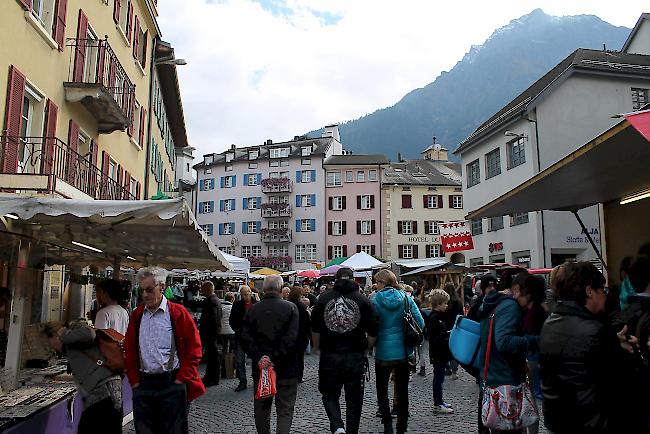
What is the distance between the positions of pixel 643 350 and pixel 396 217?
188 ft

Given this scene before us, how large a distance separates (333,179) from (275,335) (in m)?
57.4

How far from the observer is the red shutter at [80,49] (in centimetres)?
1451

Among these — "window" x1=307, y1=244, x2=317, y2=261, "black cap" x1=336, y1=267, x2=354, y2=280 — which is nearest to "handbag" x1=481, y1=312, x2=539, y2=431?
"black cap" x1=336, y1=267, x2=354, y2=280

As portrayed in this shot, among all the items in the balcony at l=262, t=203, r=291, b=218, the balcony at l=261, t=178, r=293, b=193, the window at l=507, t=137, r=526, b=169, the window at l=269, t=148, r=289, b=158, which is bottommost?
the window at l=507, t=137, r=526, b=169

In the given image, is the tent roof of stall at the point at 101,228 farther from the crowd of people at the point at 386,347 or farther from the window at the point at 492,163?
the window at the point at 492,163

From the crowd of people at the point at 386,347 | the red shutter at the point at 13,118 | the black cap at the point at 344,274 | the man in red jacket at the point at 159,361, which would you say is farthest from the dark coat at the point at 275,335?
the red shutter at the point at 13,118

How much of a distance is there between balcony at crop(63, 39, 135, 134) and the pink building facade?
44.0 m

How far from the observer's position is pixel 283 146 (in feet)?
225

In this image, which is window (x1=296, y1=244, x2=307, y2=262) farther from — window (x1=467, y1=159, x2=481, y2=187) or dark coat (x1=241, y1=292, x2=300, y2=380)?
dark coat (x1=241, y1=292, x2=300, y2=380)

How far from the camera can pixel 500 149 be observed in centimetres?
2877

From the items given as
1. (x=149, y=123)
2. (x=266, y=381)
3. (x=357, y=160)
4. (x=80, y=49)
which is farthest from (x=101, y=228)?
(x=357, y=160)

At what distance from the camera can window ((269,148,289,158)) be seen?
67500 mm

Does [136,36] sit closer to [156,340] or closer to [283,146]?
[156,340]

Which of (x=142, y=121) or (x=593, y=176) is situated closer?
(x=593, y=176)
